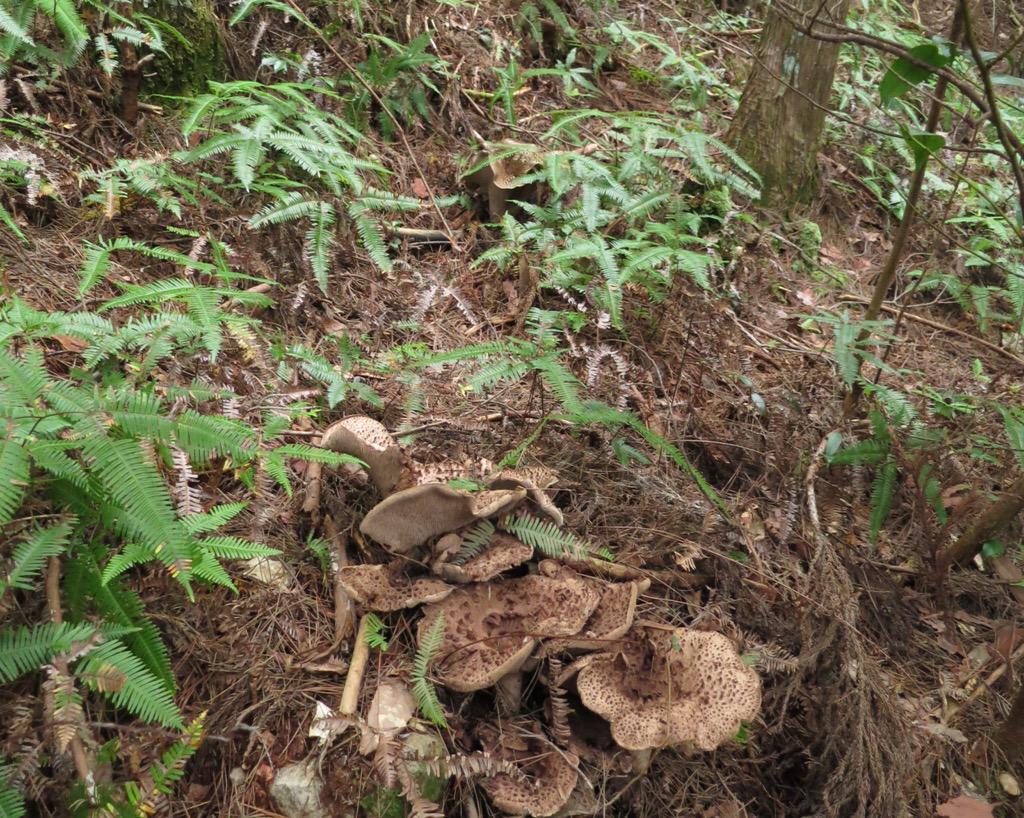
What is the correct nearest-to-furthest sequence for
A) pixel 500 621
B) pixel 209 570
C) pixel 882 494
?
pixel 209 570 → pixel 500 621 → pixel 882 494

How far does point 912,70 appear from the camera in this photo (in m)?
3.07

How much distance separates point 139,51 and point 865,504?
551 centimetres

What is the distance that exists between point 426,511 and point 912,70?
280 centimetres

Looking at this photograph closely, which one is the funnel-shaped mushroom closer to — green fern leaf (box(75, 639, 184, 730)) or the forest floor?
the forest floor

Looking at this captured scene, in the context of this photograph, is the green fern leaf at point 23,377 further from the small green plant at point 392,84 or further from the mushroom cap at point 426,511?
the small green plant at point 392,84

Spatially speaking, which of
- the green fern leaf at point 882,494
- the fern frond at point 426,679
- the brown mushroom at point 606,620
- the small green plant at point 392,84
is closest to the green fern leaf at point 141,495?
the fern frond at point 426,679

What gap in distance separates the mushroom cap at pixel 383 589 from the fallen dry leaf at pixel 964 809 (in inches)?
96.8

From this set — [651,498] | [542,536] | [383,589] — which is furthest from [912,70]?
[383,589]

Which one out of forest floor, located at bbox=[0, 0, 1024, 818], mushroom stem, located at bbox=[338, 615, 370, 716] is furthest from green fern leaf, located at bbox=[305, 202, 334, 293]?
mushroom stem, located at bbox=[338, 615, 370, 716]

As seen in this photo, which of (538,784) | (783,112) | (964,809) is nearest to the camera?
(538,784)

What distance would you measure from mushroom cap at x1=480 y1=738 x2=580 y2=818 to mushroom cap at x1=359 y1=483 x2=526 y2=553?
3.16ft

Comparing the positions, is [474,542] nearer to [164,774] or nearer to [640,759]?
[640,759]

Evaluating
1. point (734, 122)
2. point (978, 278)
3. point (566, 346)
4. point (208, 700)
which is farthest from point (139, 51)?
point (978, 278)

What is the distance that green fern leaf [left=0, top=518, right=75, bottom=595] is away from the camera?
233 centimetres
